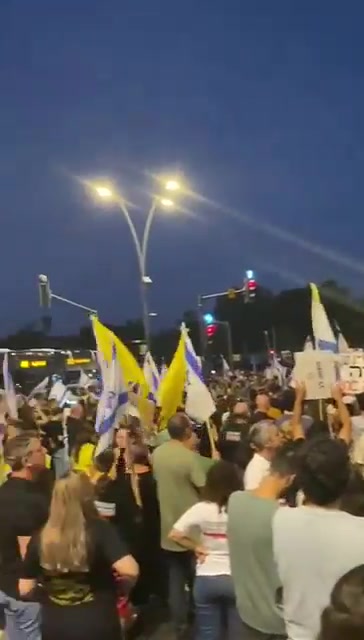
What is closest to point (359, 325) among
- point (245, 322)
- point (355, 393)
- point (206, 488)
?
point (245, 322)

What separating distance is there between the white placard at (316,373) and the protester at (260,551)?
4.46m

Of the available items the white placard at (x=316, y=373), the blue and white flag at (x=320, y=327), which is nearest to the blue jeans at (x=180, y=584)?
the white placard at (x=316, y=373)

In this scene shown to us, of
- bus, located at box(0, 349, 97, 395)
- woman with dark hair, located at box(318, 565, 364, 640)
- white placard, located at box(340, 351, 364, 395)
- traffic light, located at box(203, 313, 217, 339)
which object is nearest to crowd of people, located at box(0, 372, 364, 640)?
woman with dark hair, located at box(318, 565, 364, 640)

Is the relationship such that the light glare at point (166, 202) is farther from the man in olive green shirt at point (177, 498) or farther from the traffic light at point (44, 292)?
the man in olive green shirt at point (177, 498)

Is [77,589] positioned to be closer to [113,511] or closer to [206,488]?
[206,488]

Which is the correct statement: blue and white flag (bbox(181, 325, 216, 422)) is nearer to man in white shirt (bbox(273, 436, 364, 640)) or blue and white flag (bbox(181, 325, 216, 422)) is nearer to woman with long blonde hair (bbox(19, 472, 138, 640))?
woman with long blonde hair (bbox(19, 472, 138, 640))

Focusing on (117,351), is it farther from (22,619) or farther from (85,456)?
(22,619)

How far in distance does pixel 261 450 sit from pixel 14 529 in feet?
5.81

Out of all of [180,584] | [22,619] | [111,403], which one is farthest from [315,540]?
[111,403]

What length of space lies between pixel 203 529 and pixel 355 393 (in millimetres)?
4611

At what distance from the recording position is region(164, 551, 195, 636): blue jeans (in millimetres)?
7730

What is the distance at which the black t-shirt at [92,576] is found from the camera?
15.3 feet

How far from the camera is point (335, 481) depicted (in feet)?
12.9

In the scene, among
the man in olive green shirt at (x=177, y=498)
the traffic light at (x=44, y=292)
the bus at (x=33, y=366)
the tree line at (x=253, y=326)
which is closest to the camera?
the man in olive green shirt at (x=177, y=498)
